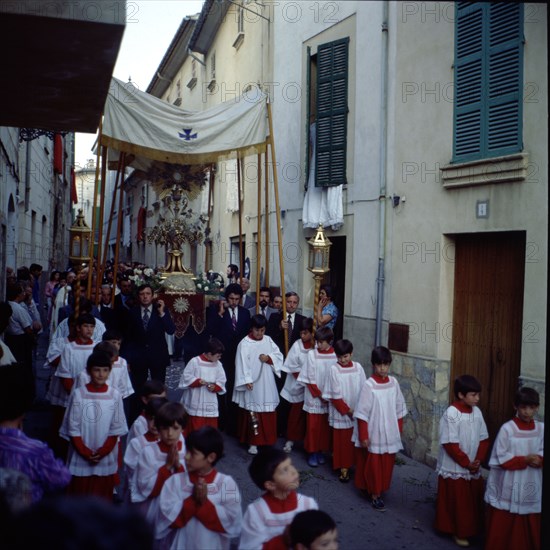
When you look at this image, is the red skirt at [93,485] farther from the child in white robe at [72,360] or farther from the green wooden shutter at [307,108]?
the green wooden shutter at [307,108]

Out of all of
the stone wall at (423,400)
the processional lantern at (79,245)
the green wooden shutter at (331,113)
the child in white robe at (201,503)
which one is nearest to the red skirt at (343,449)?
the stone wall at (423,400)

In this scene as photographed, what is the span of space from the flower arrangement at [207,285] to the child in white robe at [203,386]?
259cm

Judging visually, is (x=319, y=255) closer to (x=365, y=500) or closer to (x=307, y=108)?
(x=365, y=500)

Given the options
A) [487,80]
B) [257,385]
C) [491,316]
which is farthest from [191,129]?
[491,316]

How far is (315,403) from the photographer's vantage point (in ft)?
21.9

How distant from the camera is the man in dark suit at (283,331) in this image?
25.2 feet

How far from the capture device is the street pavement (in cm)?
495

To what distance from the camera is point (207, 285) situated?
9.08m

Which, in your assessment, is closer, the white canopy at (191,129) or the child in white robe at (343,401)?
the child in white robe at (343,401)

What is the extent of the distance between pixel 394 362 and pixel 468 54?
3.32 m

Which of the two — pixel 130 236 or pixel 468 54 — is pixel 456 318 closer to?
pixel 468 54

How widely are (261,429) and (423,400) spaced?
69.5 inches

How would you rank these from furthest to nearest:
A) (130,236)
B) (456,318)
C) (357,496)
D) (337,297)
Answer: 1. (130,236)
2. (337,297)
3. (456,318)
4. (357,496)

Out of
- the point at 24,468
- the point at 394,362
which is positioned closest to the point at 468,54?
the point at 394,362
